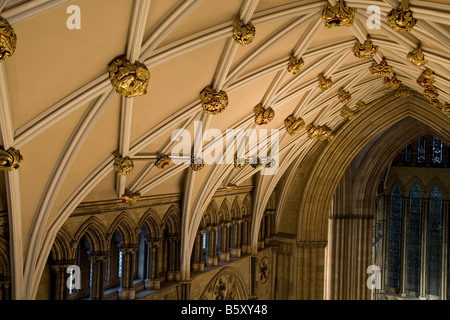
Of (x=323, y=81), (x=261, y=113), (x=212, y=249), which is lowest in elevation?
(x=212, y=249)

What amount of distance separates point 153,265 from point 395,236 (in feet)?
63.6

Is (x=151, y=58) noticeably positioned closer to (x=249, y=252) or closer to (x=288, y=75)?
(x=288, y=75)

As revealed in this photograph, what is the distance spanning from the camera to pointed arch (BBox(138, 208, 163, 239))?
11.4m

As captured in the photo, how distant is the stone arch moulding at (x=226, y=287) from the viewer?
13.6m

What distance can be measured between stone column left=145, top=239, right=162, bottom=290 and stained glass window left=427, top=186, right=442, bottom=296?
63.7ft

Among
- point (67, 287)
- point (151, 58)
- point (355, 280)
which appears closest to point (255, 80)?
point (151, 58)

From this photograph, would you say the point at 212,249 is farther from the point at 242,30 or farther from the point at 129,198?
the point at 242,30

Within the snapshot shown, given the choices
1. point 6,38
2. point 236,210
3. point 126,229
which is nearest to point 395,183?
point 236,210

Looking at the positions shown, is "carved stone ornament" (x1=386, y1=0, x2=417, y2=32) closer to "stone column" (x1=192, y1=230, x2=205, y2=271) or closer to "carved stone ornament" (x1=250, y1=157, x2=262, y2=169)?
"carved stone ornament" (x1=250, y1=157, x2=262, y2=169)

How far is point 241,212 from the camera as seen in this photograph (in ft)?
50.9

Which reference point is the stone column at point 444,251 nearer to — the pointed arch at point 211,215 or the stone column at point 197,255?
the pointed arch at point 211,215

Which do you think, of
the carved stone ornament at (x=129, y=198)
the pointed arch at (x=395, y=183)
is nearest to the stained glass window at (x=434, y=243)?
the pointed arch at (x=395, y=183)

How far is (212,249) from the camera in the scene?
14.0 meters

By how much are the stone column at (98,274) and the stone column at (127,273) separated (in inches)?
24.7
